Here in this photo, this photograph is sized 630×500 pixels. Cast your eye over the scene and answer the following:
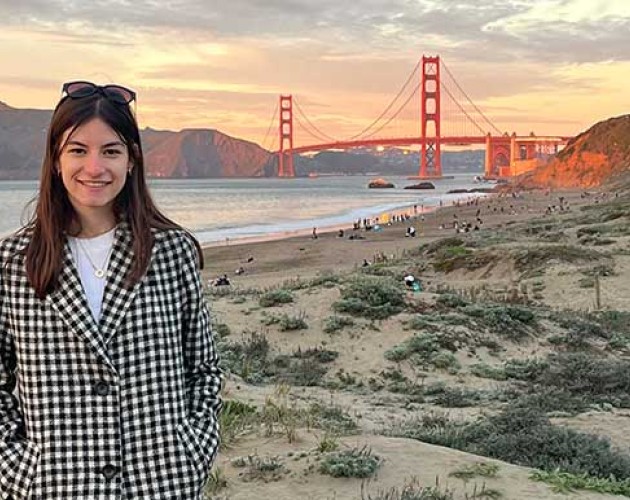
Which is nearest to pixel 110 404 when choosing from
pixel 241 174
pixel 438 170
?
pixel 438 170

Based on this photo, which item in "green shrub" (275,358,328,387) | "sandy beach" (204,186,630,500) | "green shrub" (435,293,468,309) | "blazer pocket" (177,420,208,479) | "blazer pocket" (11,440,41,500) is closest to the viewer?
"blazer pocket" (11,440,41,500)

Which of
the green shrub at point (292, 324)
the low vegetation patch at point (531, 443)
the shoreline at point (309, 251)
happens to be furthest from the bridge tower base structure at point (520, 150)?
the low vegetation patch at point (531, 443)

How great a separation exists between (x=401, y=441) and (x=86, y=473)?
9.98 ft

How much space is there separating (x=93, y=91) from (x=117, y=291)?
1.35 feet

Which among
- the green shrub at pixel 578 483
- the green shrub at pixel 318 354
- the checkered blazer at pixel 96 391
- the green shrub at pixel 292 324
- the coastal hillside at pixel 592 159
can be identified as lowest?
the green shrub at pixel 318 354

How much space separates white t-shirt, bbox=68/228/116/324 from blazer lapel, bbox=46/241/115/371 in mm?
22

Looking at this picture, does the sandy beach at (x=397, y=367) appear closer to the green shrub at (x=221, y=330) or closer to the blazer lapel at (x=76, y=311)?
the green shrub at (x=221, y=330)

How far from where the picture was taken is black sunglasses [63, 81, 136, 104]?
168 cm

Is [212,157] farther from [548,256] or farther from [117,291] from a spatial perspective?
[117,291]

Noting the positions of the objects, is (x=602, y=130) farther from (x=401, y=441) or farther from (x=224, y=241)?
(x=401, y=441)

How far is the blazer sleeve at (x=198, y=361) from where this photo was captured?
68.5 inches

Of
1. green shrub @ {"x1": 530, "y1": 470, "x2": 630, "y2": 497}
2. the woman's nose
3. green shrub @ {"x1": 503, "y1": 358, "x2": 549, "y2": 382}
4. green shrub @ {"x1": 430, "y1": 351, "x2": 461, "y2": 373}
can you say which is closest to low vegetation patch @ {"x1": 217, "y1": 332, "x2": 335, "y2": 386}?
green shrub @ {"x1": 430, "y1": 351, "x2": 461, "y2": 373}

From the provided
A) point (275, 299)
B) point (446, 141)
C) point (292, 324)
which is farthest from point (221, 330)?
point (446, 141)

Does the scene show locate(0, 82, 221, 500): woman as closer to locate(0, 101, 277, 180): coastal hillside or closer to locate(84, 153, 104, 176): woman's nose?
locate(84, 153, 104, 176): woman's nose
